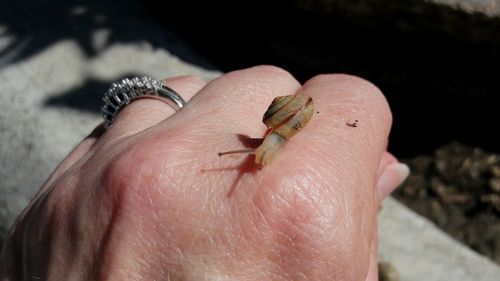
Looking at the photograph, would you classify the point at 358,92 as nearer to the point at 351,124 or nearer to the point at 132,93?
the point at 351,124

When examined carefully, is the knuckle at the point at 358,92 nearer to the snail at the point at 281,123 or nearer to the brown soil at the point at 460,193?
the snail at the point at 281,123

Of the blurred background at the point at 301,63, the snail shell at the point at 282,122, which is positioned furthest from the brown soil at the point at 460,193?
the snail shell at the point at 282,122

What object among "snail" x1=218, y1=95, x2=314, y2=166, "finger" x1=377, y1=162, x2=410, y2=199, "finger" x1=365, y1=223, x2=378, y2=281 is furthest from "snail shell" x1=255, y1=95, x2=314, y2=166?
Answer: "finger" x1=377, y1=162, x2=410, y2=199

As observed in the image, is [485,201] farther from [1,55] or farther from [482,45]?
[1,55]

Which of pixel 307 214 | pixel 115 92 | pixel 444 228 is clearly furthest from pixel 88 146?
pixel 444 228

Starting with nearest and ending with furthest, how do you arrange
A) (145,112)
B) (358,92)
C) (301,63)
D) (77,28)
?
(358,92)
(145,112)
(77,28)
(301,63)

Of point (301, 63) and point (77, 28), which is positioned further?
point (301, 63)

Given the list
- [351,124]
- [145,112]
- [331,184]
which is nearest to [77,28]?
[145,112]
